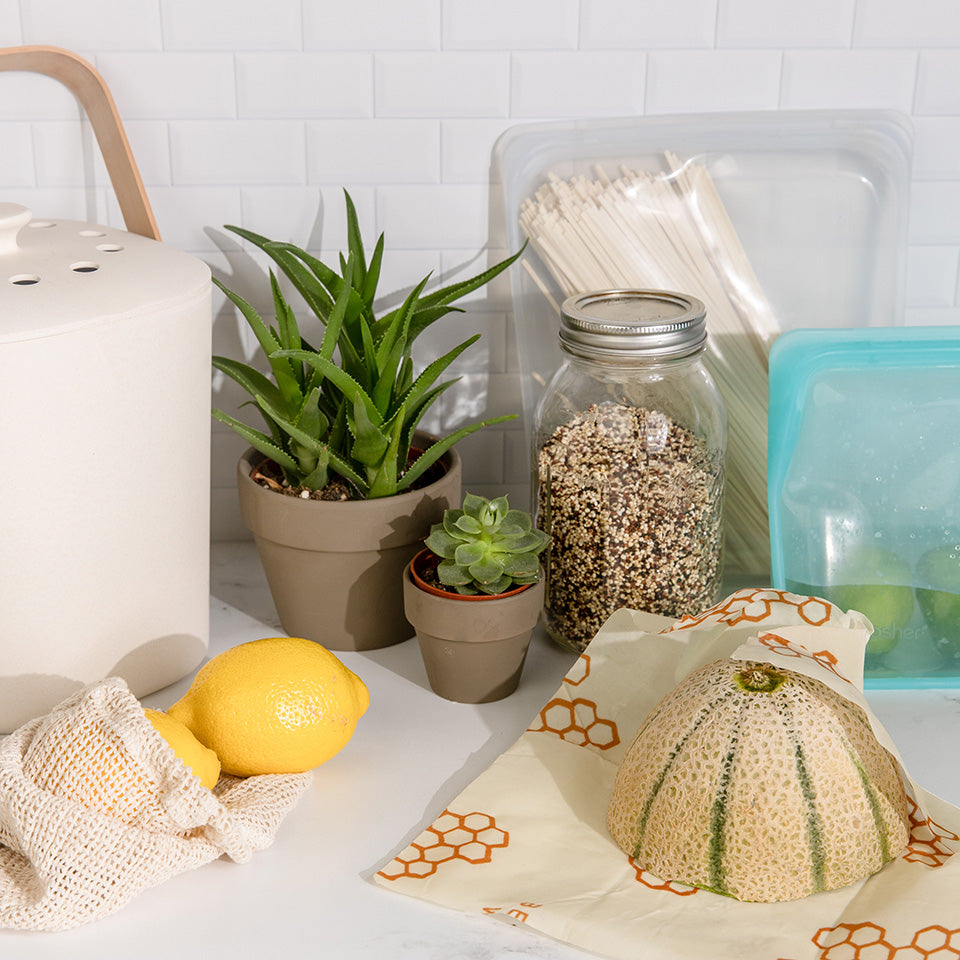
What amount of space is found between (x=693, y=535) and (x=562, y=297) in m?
0.25

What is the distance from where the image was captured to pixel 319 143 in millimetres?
977

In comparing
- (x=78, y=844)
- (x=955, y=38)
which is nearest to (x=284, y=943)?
(x=78, y=844)

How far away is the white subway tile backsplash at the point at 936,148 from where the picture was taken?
3.31 feet

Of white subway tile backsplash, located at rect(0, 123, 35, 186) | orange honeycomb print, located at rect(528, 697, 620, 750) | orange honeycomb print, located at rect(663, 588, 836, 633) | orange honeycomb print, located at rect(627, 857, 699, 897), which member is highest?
white subway tile backsplash, located at rect(0, 123, 35, 186)

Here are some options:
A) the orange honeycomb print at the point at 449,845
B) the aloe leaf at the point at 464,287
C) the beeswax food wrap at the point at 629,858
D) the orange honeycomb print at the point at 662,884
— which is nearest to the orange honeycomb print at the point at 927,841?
the beeswax food wrap at the point at 629,858

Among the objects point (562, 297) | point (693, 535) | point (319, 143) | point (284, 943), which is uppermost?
point (319, 143)

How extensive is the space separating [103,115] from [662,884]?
27.6 inches

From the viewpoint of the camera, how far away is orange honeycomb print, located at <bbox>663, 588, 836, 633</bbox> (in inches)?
30.3

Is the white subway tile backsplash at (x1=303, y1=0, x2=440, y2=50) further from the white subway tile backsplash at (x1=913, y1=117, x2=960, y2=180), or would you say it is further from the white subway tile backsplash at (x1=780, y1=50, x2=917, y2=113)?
the white subway tile backsplash at (x1=913, y1=117, x2=960, y2=180)

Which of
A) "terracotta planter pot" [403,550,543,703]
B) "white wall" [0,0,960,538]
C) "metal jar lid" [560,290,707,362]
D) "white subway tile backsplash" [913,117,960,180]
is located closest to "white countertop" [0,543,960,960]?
"terracotta planter pot" [403,550,543,703]

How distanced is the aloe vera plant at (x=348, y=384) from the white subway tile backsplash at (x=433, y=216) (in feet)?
0.30

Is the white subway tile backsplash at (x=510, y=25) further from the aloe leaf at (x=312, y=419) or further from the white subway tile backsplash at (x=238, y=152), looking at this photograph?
the aloe leaf at (x=312, y=419)

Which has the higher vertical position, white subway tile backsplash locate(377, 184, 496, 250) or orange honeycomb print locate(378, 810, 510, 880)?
white subway tile backsplash locate(377, 184, 496, 250)

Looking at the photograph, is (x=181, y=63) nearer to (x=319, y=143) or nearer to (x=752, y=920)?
(x=319, y=143)
